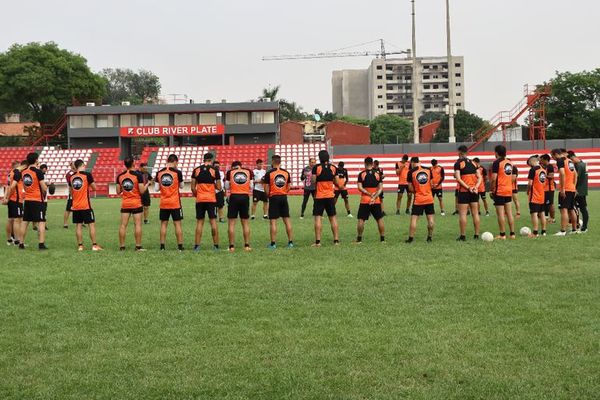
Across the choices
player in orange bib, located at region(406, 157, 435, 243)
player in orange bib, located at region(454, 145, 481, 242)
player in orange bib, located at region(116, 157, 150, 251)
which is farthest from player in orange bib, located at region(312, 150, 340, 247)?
player in orange bib, located at region(116, 157, 150, 251)

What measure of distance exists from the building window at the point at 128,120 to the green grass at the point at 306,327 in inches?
1783

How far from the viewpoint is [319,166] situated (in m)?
14.3

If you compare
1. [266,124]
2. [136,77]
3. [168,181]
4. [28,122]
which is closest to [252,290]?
[168,181]

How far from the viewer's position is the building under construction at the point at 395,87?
5448 inches

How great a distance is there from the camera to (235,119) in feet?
184

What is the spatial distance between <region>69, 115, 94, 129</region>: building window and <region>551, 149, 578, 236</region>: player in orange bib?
157ft

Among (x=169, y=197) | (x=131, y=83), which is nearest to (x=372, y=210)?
(x=169, y=197)

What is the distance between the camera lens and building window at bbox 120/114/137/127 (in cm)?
5588

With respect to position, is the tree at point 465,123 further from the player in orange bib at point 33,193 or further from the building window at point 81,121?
the player in orange bib at point 33,193

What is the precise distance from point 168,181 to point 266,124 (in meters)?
42.8

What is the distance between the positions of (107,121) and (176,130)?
6.16 m

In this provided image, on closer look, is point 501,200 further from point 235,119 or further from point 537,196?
point 235,119

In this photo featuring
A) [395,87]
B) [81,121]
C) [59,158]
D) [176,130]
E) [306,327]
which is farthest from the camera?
[395,87]

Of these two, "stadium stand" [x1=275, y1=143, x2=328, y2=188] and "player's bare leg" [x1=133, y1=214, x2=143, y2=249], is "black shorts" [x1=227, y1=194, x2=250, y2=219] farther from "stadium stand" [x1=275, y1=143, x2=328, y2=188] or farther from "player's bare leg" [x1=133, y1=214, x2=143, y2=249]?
"stadium stand" [x1=275, y1=143, x2=328, y2=188]
